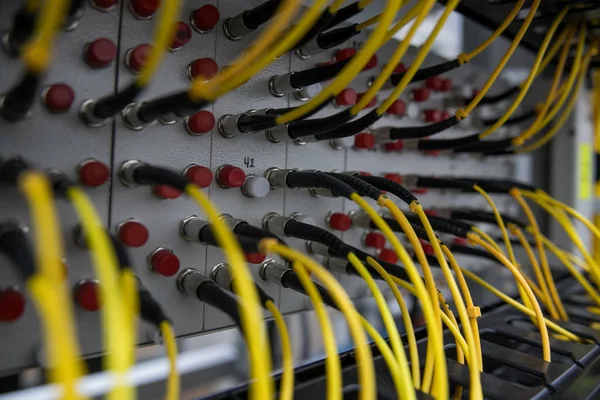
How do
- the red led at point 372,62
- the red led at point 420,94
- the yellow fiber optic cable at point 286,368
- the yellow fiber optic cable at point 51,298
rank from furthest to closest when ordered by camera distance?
the red led at point 420,94 < the red led at point 372,62 < the yellow fiber optic cable at point 286,368 < the yellow fiber optic cable at point 51,298

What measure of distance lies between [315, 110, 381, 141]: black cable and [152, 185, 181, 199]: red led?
180mm

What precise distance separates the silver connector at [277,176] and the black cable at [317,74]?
0.32ft

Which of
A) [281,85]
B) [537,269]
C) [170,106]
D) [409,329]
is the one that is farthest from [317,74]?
[537,269]

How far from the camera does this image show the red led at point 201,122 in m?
0.46

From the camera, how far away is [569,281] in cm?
84

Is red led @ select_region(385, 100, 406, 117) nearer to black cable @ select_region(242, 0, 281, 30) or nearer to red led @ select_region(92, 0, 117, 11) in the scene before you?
black cable @ select_region(242, 0, 281, 30)

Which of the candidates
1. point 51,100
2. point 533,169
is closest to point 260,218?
point 51,100

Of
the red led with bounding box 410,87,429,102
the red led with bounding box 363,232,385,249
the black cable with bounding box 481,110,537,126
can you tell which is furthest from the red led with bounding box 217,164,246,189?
the black cable with bounding box 481,110,537,126

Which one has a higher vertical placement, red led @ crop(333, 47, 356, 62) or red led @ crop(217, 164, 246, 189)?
red led @ crop(333, 47, 356, 62)

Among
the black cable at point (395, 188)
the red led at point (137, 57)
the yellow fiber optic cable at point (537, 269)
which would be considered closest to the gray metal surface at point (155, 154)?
the red led at point (137, 57)

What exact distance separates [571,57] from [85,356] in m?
0.88

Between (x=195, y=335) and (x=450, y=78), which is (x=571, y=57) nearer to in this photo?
(x=450, y=78)

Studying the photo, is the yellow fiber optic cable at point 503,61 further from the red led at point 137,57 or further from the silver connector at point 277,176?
the red led at point 137,57

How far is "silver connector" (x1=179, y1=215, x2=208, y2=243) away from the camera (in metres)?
0.47
